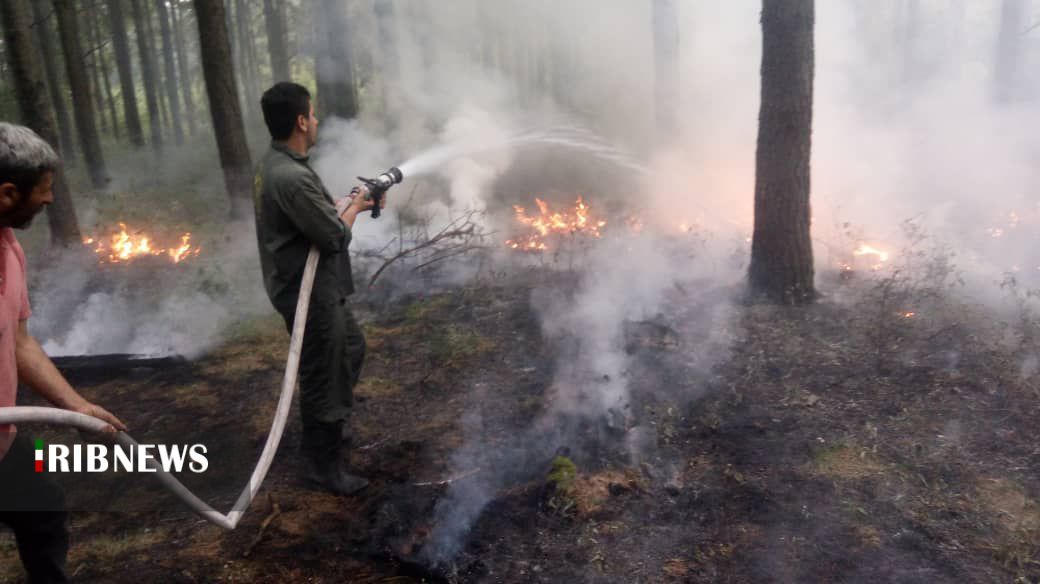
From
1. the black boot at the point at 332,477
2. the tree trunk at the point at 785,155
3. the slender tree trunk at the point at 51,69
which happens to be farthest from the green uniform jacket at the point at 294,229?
the slender tree trunk at the point at 51,69

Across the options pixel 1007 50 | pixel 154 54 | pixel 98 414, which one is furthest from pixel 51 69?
pixel 1007 50

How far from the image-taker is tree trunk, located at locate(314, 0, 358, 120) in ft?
45.3

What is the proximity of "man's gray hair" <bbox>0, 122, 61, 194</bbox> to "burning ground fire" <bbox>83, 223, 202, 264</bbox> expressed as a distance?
8.37 metres

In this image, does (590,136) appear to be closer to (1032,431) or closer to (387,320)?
(387,320)

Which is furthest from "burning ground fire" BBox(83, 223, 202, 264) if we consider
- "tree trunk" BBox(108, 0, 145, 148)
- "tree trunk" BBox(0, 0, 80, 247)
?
"tree trunk" BBox(108, 0, 145, 148)

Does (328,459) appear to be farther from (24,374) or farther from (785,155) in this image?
(785,155)

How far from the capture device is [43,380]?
2.65 m

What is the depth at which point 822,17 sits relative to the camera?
22453 millimetres

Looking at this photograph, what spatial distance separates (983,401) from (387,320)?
19.5ft

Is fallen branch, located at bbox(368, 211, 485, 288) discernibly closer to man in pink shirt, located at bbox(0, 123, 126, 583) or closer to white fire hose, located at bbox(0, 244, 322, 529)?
white fire hose, located at bbox(0, 244, 322, 529)

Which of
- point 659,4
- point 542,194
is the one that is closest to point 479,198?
point 542,194

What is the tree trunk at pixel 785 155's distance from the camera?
6555 millimetres

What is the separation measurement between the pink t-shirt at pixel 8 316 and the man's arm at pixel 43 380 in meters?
0.05

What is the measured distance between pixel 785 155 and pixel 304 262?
508 centimetres
